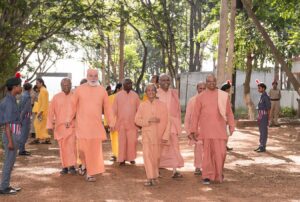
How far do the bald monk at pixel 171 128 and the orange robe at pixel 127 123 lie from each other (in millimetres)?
1480

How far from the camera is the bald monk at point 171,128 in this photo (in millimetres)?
9680

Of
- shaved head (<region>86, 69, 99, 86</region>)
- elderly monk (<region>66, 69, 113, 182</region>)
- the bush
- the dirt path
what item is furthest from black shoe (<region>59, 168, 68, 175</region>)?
the bush

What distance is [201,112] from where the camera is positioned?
9.20m

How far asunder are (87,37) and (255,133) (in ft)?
25.2

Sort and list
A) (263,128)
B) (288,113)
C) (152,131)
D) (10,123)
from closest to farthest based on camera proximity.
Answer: (10,123) → (152,131) → (263,128) → (288,113)

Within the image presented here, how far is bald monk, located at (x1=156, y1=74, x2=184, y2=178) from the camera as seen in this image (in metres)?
9.68

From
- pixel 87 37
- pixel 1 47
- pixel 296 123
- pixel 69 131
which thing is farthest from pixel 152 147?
pixel 296 123

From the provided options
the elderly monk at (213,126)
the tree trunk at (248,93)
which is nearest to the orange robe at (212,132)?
the elderly monk at (213,126)

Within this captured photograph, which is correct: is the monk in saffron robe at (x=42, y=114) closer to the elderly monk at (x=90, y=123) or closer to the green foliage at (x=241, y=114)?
the elderly monk at (x=90, y=123)

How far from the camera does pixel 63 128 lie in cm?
1034

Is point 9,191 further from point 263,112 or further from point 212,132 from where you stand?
point 263,112

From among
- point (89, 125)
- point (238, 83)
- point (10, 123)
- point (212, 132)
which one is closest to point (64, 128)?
point (89, 125)

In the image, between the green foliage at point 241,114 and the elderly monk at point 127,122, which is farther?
the green foliage at point 241,114

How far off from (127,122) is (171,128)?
5.37 feet
